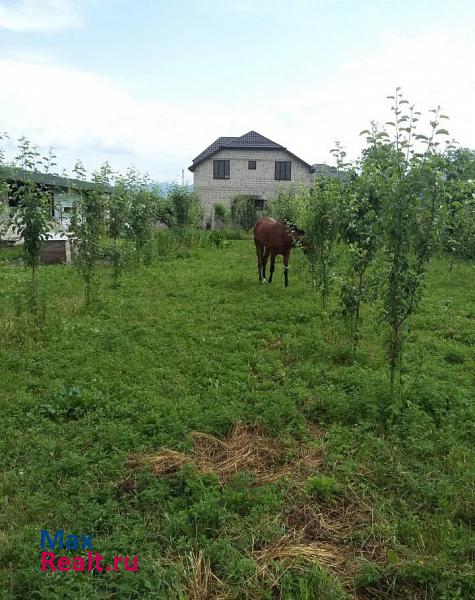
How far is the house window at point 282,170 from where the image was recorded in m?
31.6

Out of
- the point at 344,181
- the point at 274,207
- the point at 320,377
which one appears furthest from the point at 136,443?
the point at 274,207

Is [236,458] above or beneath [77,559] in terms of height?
above

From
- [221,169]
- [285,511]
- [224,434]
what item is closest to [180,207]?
[224,434]

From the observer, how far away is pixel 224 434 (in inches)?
164

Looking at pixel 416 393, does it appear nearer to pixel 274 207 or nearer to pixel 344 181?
pixel 344 181

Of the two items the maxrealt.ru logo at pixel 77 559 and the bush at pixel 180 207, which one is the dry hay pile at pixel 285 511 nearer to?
the maxrealt.ru logo at pixel 77 559

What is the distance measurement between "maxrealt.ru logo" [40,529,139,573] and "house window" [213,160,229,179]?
3094 cm

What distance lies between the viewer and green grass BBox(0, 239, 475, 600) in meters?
2.62

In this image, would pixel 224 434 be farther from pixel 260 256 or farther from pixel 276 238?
pixel 260 256

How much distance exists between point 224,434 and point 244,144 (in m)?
30.2

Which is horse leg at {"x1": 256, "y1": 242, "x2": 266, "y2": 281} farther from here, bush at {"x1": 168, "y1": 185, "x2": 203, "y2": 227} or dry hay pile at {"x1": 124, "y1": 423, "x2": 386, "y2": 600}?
bush at {"x1": 168, "y1": 185, "x2": 203, "y2": 227}

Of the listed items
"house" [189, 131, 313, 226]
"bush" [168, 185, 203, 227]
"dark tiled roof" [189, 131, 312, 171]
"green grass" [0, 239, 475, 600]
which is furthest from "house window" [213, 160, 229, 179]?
"green grass" [0, 239, 475, 600]

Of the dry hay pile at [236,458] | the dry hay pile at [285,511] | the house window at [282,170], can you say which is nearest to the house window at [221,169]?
the house window at [282,170]

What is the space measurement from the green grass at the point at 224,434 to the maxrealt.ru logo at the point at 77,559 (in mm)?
49
